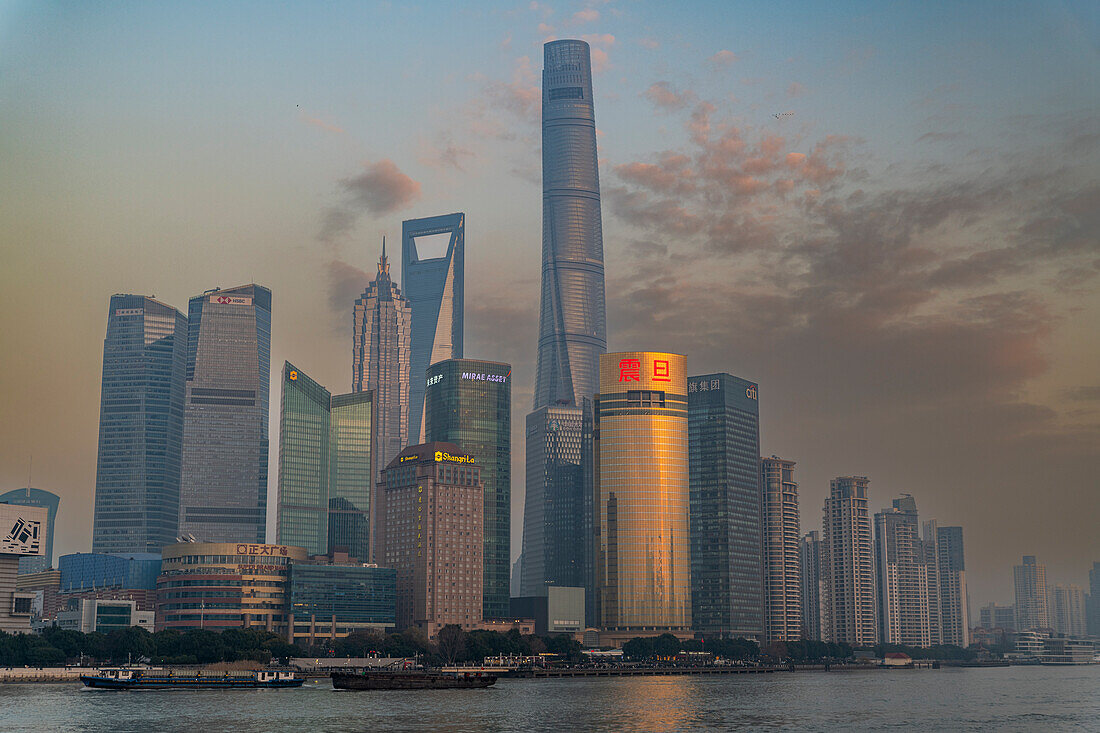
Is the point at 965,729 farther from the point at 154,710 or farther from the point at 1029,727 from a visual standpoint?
the point at 154,710

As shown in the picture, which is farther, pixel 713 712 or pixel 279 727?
pixel 713 712

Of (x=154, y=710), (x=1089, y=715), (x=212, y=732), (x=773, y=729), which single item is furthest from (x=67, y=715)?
(x=1089, y=715)

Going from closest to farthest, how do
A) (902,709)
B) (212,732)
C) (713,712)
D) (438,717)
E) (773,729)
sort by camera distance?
(212,732)
(773,729)
(438,717)
(713,712)
(902,709)

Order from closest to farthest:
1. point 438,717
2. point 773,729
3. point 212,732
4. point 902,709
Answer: point 212,732
point 773,729
point 438,717
point 902,709

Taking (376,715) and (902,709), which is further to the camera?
(902,709)

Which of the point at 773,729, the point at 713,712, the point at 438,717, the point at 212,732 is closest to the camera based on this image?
the point at 212,732

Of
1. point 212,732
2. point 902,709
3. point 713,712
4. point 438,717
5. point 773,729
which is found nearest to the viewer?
point 212,732

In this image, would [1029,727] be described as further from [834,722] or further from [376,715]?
[376,715]

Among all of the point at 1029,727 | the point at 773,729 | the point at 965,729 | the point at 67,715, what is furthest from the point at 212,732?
the point at 1029,727
